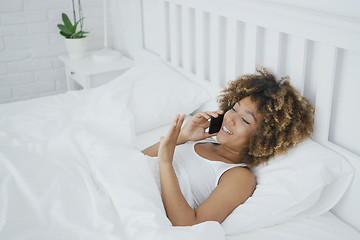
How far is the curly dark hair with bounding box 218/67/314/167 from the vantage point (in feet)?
3.69

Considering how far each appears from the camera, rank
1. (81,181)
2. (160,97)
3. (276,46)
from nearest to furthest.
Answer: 1. (81,181)
2. (276,46)
3. (160,97)

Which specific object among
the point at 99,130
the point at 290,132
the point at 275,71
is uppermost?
the point at 275,71

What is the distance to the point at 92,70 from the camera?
7.19 ft

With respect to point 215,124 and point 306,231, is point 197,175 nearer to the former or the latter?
point 215,124

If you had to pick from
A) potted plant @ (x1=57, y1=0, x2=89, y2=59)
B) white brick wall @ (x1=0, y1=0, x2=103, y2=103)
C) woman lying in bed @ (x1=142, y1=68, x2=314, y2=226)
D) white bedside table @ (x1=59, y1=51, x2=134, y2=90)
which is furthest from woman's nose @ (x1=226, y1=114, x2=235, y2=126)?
white brick wall @ (x1=0, y1=0, x2=103, y2=103)

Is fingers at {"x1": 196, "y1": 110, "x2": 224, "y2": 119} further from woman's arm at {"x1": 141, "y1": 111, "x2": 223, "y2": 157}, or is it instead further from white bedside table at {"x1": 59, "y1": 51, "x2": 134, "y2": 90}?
white bedside table at {"x1": 59, "y1": 51, "x2": 134, "y2": 90}

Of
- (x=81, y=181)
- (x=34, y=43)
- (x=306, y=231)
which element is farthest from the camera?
(x=34, y=43)

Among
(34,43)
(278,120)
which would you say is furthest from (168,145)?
(34,43)

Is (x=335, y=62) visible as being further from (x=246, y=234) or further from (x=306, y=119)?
(x=246, y=234)

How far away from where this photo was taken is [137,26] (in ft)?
7.32

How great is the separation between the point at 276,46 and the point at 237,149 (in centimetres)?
35

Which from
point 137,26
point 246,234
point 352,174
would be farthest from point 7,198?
point 137,26

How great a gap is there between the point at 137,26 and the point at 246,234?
1.52 metres

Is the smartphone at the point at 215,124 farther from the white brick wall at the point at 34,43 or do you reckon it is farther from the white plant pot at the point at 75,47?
the white brick wall at the point at 34,43
